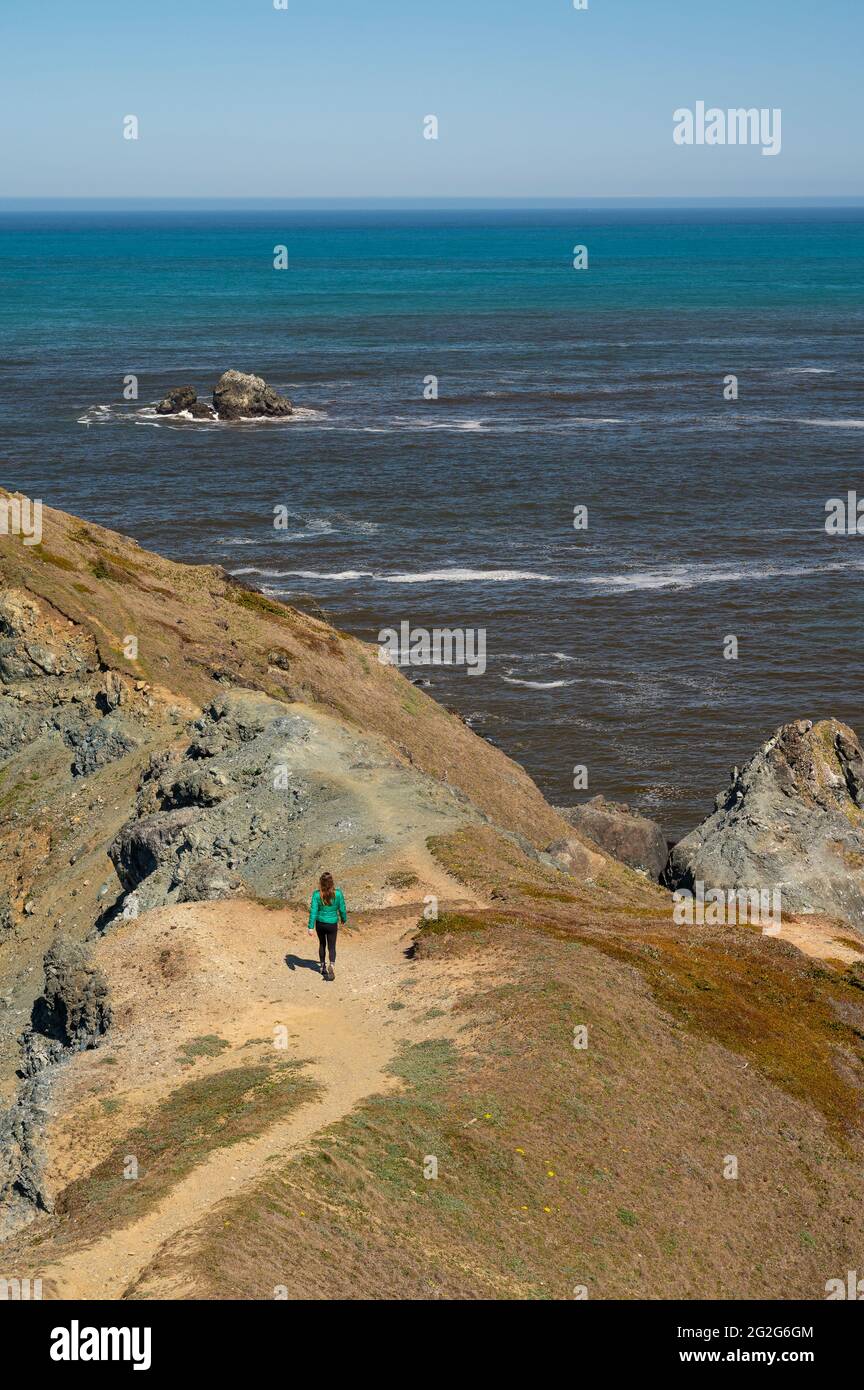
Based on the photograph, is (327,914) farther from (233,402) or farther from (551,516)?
(233,402)

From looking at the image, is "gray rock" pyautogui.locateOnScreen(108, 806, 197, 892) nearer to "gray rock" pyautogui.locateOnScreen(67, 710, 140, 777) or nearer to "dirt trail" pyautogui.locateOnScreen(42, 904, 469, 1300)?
"dirt trail" pyautogui.locateOnScreen(42, 904, 469, 1300)

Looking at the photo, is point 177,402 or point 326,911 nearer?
point 326,911

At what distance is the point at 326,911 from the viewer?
29516 mm

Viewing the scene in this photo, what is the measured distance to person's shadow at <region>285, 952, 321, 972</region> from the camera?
30534 mm

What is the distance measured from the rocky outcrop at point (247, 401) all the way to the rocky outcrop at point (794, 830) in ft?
347

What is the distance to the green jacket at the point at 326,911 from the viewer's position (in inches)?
1161

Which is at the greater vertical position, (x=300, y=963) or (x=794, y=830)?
(x=300, y=963)

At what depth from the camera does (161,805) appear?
40844mm

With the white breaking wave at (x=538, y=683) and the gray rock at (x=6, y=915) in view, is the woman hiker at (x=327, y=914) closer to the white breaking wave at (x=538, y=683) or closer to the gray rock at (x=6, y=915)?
the gray rock at (x=6, y=915)

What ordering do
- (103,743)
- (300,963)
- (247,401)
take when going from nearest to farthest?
1. (300,963)
2. (103,743)
3. (247,401)

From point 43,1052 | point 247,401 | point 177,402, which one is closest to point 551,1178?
point 43,1052

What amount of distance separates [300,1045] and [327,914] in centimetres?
346

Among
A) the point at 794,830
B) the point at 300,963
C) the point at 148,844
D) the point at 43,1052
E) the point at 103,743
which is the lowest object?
the point at 43,1052

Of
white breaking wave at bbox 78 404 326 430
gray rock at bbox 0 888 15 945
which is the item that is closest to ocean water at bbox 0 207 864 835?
white breaking wave at bbox 78 404 326 430
